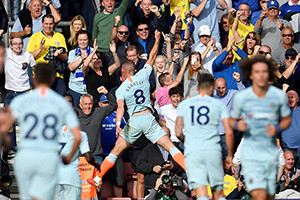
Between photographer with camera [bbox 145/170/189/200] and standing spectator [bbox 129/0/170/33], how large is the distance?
174 inches

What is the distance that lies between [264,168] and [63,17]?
854 centimetres

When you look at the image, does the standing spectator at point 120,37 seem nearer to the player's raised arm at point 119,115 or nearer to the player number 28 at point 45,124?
the player's raised arm at point 119,115

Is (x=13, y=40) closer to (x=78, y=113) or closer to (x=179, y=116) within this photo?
(x=78, y=113)

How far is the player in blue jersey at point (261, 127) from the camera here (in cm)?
936

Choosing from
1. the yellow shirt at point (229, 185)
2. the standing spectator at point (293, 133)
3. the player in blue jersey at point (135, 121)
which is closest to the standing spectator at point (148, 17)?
the player in blue jersey at point (135, 121)

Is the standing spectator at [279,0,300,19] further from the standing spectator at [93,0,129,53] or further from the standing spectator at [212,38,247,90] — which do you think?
the standing spectator at [93,0,129,53]

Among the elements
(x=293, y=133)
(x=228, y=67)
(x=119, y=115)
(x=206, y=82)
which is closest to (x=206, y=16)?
(x=228, y=67)

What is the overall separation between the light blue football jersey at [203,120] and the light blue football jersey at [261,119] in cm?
69

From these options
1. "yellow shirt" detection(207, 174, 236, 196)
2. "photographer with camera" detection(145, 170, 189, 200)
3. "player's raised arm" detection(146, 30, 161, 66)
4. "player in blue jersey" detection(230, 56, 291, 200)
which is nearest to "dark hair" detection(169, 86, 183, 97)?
"player's raised arm" detection(146, 30, 161, 66)

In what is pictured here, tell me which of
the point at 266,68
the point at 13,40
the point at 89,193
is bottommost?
the point at 89,193

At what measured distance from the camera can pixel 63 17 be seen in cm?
1667

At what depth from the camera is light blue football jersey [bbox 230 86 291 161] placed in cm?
935

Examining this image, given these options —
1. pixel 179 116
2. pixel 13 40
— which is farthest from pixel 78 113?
pixel 179 116

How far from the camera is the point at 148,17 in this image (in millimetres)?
16016
